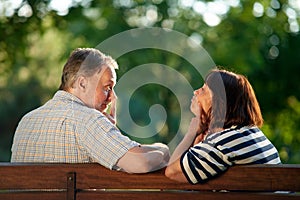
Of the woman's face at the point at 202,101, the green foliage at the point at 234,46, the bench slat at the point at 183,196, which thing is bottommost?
the green foliage at the point at 234,46

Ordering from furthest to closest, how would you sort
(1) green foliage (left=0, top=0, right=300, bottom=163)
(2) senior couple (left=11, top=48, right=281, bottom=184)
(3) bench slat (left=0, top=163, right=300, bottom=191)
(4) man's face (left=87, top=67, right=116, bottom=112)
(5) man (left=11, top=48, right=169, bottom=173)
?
1. (1) green foliage (left=0, top=0, right=300, bottom=163)
2. (4) man's face (left=87, top=67, right=116, bottom=112)
3. (5) man (left=11, top=48, right=169, bottom=173)
4. (2) senior couple (left=11, top=48, right=281, bottom=184)
5. (3) bench slat (left=0, top=163, right=300, bottom=191)

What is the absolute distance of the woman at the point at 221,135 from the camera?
268cm

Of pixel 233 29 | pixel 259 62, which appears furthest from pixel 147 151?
pixel 233 29

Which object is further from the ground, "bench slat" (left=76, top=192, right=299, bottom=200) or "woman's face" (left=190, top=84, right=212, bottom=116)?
"woman's face" (left=190, top=84, right=212, bottom=116)

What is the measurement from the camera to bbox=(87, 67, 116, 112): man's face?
3.30 m

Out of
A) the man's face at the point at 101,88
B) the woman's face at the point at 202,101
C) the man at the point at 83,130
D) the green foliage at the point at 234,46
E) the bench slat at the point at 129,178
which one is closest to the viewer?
the bench slat at the point at 129,178

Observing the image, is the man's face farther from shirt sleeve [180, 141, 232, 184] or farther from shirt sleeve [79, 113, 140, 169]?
shirt sleeve [180, 141, 232, 184]

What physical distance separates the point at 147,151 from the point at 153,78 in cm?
844

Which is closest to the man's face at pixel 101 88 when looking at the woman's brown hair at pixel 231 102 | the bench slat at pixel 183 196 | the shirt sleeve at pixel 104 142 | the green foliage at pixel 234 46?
the shirt sleeve at pixel 104 142

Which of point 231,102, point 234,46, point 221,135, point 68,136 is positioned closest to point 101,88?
point 68,136

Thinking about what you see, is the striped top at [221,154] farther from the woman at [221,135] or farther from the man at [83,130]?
the man at [83,130]

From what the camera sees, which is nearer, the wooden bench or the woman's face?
the wooden bench

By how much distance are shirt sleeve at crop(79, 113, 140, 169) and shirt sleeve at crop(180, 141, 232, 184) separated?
26cm

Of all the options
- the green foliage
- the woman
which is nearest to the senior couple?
the woman
